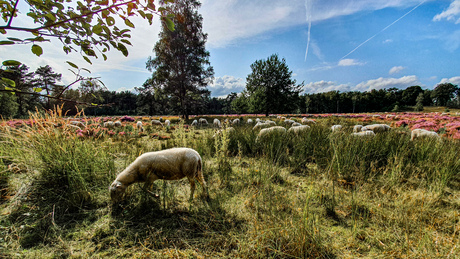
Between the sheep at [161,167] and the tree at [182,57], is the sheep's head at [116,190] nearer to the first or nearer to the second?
the sheep at [161,167]

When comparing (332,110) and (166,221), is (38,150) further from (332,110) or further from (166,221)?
(332,110)

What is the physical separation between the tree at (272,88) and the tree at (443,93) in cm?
9154

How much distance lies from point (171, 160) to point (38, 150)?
269cm

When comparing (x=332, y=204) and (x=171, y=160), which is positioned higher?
(x=171, y=160)

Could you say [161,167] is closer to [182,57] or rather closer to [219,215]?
[219,215]

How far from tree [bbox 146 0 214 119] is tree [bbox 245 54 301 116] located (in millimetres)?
11296

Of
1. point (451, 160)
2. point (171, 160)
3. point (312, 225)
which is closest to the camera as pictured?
point (312, 225)

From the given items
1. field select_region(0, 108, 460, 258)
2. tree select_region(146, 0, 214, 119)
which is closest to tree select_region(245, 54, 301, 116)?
tree select_region(146, 0, 214, 119)

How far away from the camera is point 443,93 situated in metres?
73.1

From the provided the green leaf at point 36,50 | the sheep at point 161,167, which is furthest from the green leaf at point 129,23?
the sheep at point 161,167

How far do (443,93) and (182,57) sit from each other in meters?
114

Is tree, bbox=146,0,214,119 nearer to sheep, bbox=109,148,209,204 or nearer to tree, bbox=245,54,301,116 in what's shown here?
tree, bbox=245,54,301,116

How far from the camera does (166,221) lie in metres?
2.71

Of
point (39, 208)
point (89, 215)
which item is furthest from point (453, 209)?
point (39, 208)
